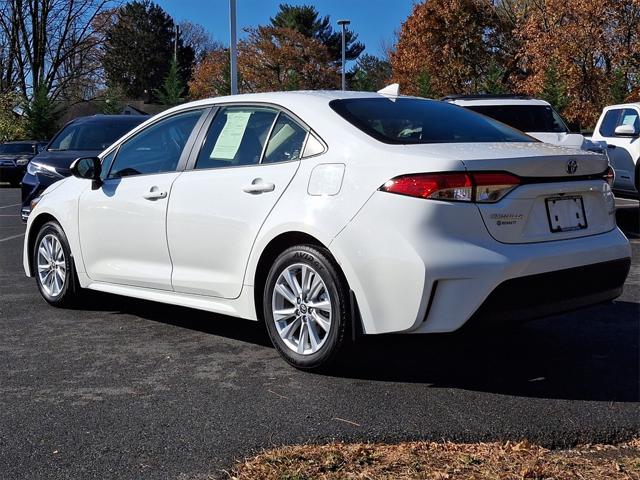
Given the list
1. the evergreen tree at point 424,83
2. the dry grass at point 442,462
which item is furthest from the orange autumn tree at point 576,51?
the dry grass at point 442,462

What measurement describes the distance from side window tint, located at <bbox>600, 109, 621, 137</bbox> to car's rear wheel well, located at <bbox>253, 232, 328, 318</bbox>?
918 cm

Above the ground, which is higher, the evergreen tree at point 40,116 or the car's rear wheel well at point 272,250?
the evergreen tree at point 40,116

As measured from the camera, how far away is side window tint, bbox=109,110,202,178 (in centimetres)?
551

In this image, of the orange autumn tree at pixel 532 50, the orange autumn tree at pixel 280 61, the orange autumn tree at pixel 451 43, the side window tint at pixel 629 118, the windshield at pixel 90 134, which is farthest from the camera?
the orange autumn tree at pixel 280 61

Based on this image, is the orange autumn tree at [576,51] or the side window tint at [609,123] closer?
the side window tint at [609,123]

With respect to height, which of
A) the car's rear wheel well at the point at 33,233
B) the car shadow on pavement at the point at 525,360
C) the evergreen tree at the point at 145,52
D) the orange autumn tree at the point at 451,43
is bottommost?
the car shadow on pavement at the point at 525,360

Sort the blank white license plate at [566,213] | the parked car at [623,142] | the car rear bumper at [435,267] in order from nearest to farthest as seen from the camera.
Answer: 1. the car rear bumper at [435,267]
2. the blank white license plate at [566,213]
3. the parked car at [623,142]

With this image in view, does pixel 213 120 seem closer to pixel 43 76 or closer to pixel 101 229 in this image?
pixel 101 229

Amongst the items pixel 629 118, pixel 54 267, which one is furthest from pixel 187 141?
pixel 629 118

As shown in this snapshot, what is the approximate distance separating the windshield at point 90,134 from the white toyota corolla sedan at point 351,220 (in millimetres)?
5493

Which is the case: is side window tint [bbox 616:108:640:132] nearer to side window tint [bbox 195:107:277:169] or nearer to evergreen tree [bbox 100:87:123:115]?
side window tint [bbox 195:107:277:169]

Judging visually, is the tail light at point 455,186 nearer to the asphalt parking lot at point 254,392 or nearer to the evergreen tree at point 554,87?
the asphalt parking lot at point 254,392

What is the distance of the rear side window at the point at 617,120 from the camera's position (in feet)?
39.5

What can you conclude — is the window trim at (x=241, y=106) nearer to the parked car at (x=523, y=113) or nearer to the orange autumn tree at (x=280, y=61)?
the parked car at (x=523, y=113)
